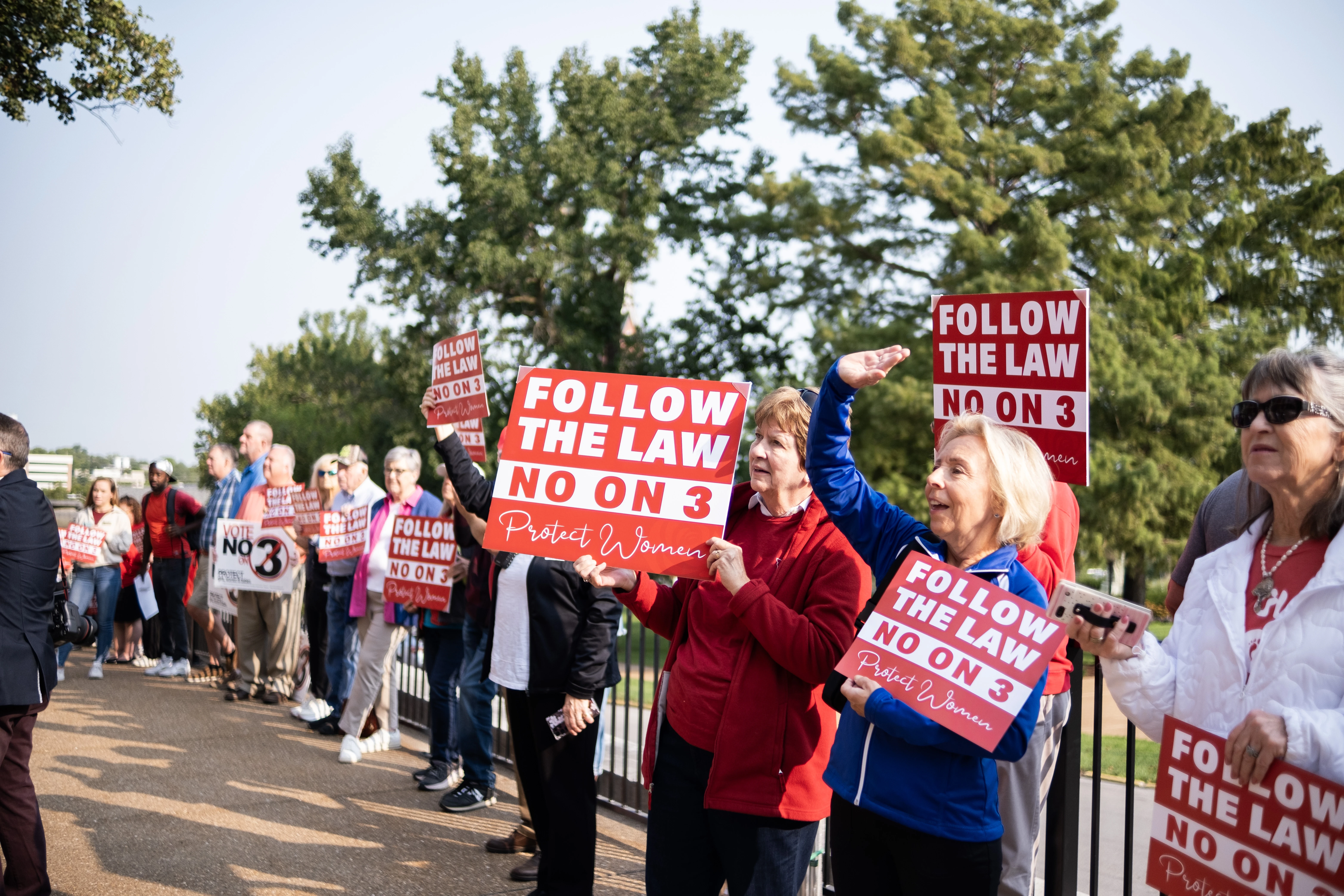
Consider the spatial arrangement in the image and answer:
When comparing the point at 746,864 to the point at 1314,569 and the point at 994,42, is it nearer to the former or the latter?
the point at 1314,569

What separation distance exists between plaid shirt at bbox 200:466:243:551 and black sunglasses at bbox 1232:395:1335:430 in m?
9.23

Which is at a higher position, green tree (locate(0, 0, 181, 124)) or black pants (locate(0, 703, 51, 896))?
green tree (locate(0, 0, 181, 124))

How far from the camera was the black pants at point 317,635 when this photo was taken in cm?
911

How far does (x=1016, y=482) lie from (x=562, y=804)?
2.65m

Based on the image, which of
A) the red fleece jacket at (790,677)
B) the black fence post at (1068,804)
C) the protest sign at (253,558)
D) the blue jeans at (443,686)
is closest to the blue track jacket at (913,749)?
the red fleece jacket at (790,677)

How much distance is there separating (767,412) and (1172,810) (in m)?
1.58

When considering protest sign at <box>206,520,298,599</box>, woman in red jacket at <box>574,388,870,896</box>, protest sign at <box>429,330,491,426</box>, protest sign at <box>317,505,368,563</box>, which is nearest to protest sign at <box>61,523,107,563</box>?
protest sign at <box>206,520,298,599</box>

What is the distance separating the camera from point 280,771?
7.07m

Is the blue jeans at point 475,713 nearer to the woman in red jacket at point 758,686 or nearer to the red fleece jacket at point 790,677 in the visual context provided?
the woman in red jacket at point 758,686

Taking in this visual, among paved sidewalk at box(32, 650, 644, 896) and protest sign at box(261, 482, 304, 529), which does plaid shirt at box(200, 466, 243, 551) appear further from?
paved sidewalk at box(32, 650, 644, 896)

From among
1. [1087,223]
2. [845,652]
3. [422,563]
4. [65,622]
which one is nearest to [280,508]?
[422,563]

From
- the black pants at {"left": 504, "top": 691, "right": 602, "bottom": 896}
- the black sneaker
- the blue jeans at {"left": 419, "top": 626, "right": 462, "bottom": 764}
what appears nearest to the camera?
the black pants at {"left": 504, "top": 691, "right": 602, "bottom": 896}

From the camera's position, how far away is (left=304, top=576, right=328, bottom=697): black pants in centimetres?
911

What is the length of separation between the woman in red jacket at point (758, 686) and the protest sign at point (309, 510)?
5982mm
